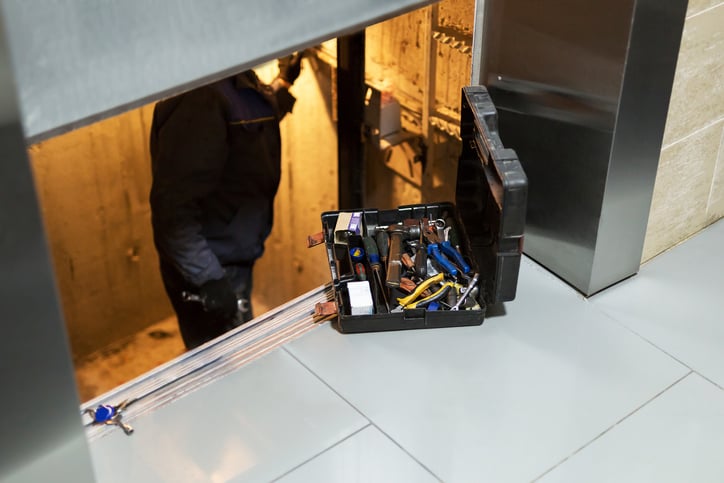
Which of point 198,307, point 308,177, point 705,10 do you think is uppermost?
point 705,10

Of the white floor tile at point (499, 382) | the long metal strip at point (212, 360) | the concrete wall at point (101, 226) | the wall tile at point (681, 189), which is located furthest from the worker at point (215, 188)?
the wall tile at point (681, 189)

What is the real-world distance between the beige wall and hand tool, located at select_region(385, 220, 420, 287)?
51 cm

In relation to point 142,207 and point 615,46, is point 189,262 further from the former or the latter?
point 615,46

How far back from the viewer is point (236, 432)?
149cm

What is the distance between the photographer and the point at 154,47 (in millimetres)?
1095

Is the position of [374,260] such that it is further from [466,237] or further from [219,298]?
[219,298]

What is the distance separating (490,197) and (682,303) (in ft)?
1.65

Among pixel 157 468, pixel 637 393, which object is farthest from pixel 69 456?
pixel 637 393

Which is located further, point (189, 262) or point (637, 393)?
point (189, 262)

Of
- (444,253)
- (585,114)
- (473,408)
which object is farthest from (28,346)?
(585,114)

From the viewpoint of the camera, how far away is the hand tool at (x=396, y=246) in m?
1.68

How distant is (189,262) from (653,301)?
1396 millimetres

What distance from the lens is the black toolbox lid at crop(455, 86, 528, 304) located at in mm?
1529

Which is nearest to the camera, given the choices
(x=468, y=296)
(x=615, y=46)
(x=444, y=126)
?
(x=615, y=46)
